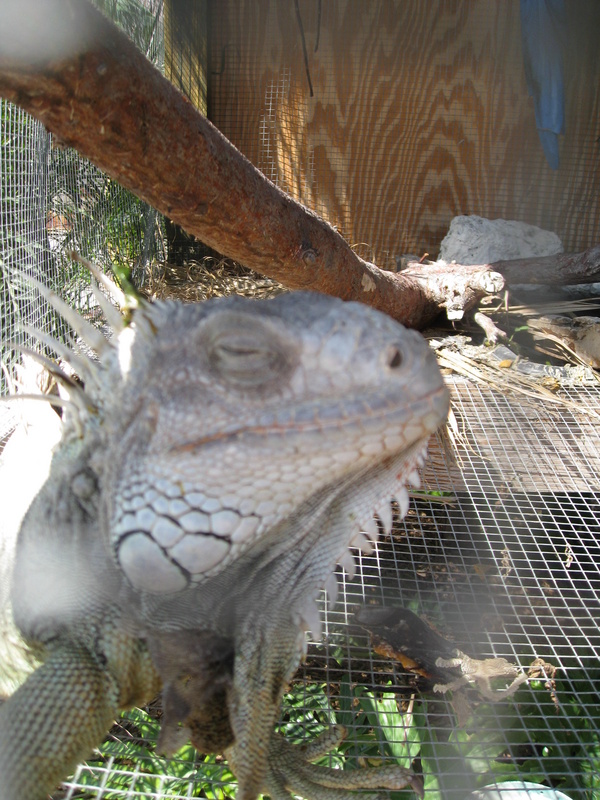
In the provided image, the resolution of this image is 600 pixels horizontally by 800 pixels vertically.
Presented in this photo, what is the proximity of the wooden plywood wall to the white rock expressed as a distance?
0.32 meters

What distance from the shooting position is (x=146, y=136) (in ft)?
5.99

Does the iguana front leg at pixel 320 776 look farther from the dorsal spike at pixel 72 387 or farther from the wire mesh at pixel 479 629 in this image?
the dorsal spike at pixel 72 387

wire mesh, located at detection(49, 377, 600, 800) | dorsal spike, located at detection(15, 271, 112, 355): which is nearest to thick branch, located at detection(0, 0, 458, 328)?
dorsal spike, located at detection(15, 271, 112, 355)

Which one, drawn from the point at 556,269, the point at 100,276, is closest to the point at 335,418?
the point at 100,276

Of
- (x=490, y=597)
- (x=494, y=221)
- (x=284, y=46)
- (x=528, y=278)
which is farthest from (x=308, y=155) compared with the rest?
(x=490, y=597)

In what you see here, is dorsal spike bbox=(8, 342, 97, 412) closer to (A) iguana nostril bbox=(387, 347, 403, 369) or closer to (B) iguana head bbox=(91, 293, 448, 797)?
(B) iguana head bbox=(91, 293, 448, 797)

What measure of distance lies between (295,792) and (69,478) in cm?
122

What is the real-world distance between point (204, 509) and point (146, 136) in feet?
4.19

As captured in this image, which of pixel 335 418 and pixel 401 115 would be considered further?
pixel 401 115

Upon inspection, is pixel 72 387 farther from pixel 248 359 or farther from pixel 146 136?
pixel 146 136

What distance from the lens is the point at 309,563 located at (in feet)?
4.49

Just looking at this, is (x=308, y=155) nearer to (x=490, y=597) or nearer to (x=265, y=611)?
(x=490, y=597)

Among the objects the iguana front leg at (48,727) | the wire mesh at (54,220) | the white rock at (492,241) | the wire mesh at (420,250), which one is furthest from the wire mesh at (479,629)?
the white rock at (492,241)

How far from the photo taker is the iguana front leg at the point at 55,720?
1203 mm
